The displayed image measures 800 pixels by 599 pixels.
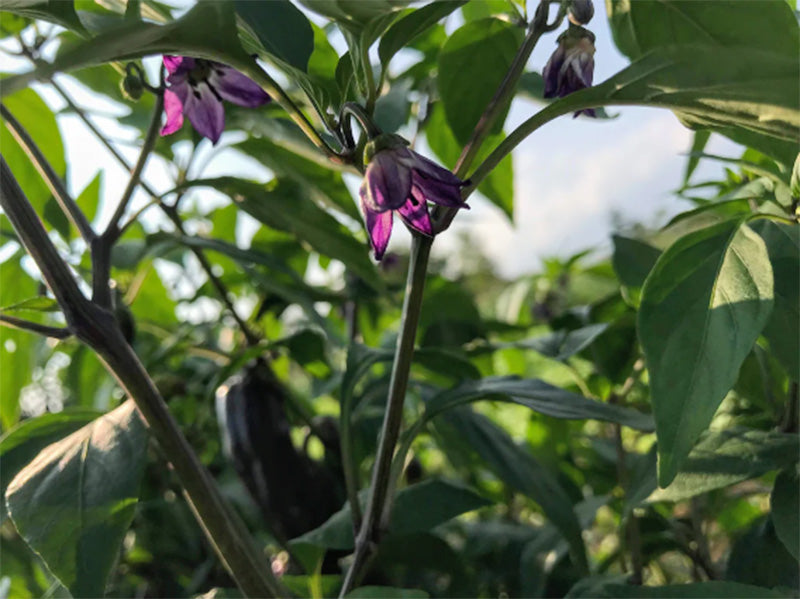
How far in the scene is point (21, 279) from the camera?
756mm

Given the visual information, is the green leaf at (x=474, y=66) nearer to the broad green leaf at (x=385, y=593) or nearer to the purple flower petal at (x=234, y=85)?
the purple flower petal at (x=234, y=85)

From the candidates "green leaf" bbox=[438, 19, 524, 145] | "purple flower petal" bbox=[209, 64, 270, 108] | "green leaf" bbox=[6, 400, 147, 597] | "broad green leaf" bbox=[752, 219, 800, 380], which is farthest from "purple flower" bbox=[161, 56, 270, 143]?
"broad green leaf" bbox=[752, 219, 800, 380]

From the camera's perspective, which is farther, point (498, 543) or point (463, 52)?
point (498, 543)

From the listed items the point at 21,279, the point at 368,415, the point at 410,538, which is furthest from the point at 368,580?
the point at 21,279

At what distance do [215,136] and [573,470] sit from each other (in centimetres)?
55

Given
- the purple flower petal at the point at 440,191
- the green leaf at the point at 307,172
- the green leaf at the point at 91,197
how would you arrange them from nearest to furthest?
the purple flower petal at the point at 440,191
the green leaf at the point at 307,172
the green leaf at the point at 91,197

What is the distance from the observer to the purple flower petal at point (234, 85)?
0.56 metres

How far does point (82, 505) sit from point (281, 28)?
0.27 metres

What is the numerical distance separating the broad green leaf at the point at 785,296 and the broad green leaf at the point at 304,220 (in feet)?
0.88

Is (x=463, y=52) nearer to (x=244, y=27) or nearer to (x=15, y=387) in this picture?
(x=244, y=27)

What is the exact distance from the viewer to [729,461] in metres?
0.48

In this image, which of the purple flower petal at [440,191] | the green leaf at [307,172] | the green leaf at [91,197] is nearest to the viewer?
the purple flower petal at [440,191]

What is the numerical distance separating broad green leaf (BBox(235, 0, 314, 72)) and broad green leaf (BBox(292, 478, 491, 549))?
1.00ft

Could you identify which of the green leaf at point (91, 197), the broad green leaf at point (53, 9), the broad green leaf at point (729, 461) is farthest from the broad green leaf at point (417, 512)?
the green leaf at point (91, 197)
